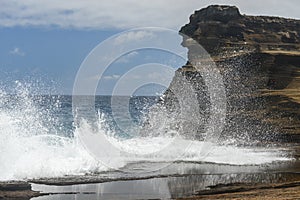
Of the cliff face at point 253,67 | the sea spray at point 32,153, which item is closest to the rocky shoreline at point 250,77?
the cliff face at point 253,67

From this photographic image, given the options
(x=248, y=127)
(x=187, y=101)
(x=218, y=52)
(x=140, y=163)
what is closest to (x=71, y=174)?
(x=140, y=163)

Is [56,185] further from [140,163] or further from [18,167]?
[140,163]

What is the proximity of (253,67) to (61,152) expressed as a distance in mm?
26077

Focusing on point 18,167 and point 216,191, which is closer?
point 216,191

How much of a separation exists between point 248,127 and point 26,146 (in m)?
19.3

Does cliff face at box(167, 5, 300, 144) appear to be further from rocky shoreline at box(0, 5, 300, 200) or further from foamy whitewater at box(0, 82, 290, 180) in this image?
foamy whitewater at box(0, 82, 290, 180)

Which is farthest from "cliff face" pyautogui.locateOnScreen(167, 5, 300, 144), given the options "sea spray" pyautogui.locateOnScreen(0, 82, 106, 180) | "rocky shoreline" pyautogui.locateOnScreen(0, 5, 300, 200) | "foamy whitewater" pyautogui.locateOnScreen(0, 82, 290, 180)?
"sea spray" pyautogui.locateOnScreen(0, 82, 106, 180)

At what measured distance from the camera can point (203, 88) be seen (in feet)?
159

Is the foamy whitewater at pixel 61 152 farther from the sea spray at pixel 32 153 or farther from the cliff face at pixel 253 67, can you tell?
the cliff face at pixel 253 67

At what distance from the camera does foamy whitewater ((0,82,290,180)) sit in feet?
78.3

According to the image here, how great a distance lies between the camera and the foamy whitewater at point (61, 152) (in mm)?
23859

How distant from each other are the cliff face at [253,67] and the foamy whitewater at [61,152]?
23.9ft

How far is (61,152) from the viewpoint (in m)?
27.9

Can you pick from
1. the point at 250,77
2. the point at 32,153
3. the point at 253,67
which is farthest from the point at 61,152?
the point at 253,67
